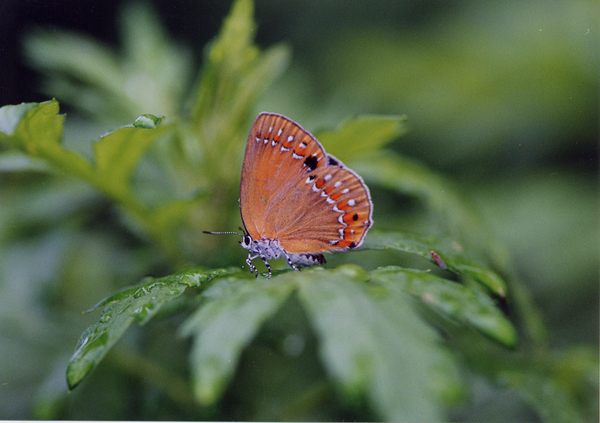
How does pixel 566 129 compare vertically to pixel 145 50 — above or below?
above

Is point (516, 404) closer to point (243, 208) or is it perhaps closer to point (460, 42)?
point (243, 208)

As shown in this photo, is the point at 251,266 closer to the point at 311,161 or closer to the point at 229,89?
the point at 311,161

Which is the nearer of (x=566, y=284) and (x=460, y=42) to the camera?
(x=566, y=284)

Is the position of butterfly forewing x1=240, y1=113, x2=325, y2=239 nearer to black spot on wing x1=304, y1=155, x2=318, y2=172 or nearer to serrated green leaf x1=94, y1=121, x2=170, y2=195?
black spot on wing x1=304, y1=155, x2=318, y2=172

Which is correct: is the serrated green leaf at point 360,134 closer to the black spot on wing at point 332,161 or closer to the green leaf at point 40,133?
the black spot on wing at point 332,161

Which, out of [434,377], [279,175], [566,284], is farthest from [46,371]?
[566,284]
